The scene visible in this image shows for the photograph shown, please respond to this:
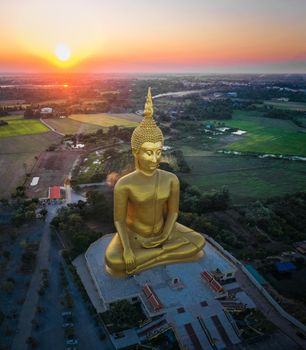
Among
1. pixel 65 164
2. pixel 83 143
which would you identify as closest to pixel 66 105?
pixel 83 143

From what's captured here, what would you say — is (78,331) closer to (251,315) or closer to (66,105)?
(251,315)

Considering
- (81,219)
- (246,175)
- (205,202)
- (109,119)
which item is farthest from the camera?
(109,119)

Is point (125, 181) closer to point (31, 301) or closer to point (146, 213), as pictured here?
point (146, 213)

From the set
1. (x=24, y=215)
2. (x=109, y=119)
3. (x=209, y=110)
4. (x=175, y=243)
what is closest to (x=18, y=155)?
(x=24, y=215)

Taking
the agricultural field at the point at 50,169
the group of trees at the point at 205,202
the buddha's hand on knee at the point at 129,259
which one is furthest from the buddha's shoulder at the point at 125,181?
the agricultural field at the point at 50,169

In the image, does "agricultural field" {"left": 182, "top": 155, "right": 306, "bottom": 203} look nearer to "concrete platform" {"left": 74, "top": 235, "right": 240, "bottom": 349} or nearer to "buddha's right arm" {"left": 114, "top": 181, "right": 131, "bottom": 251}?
"concrete platform" {"left": 74, "top": 235, "right": 240, "bottom": 349}

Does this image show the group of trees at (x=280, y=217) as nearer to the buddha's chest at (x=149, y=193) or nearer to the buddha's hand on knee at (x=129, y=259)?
the buddha's chest at (x=149, y=193)

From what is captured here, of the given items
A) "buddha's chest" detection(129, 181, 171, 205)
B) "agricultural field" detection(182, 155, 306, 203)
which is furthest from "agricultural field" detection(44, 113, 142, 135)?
"buddha's chest" detection(129, 181, 171, 205)
